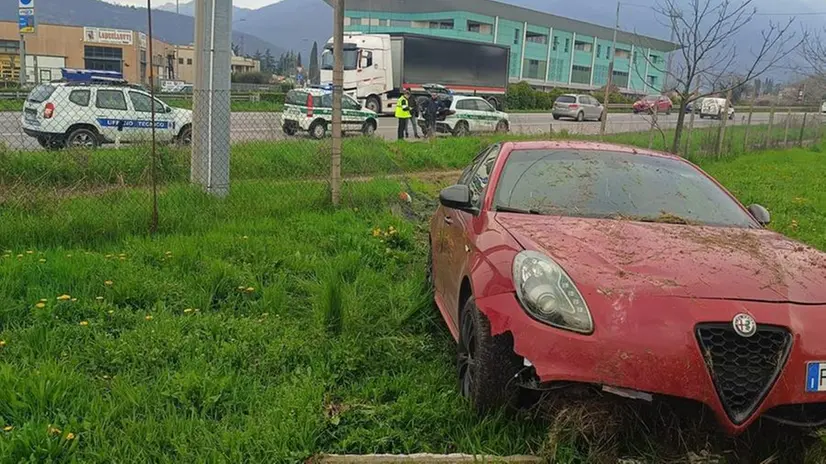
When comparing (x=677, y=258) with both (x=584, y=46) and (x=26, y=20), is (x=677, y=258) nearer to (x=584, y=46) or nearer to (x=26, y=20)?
(x=26, y=20)

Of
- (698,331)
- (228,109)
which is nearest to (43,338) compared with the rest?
(698,331)

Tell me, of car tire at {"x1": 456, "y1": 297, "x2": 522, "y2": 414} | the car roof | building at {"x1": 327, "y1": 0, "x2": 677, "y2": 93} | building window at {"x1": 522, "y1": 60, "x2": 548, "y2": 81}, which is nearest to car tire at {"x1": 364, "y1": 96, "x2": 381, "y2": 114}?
the car roof

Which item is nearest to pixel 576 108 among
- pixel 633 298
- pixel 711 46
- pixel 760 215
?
pixel 711 46

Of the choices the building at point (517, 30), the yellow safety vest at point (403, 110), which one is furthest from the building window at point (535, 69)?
the yellow safety vest at point (403, 110)

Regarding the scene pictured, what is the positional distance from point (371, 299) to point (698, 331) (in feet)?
9.26

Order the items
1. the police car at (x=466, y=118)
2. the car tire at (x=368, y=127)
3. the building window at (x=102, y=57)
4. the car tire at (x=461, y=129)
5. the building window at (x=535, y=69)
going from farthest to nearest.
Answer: the building window at (x=535, y=69) < the building window at (x=102, y=57) < the car tire at (x=461, y=129) < the police car at (x=466, y=118) < the car tire at (x=368, y=127)

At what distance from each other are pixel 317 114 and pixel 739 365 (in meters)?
17.0

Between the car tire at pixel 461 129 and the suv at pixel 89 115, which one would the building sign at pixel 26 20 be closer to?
the suv at pixel 89 115

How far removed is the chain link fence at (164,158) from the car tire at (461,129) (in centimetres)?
488

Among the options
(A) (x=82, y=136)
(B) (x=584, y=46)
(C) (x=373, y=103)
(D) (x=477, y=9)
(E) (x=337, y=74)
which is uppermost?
(D) (x=477, y=9)

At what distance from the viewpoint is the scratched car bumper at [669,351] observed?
2.69m

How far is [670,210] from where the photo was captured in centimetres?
420

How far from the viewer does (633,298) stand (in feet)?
9.37

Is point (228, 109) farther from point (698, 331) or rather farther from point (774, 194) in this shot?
point (774, 194)
